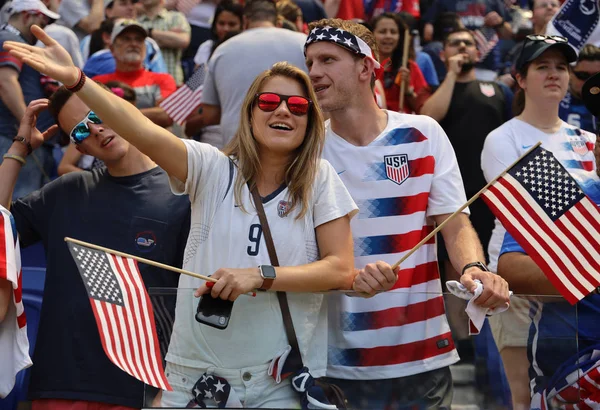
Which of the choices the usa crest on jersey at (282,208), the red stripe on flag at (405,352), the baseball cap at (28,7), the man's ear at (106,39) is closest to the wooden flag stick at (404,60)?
the man's ear at (106,39)

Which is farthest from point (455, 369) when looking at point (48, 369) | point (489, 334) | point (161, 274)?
point (48, 369)

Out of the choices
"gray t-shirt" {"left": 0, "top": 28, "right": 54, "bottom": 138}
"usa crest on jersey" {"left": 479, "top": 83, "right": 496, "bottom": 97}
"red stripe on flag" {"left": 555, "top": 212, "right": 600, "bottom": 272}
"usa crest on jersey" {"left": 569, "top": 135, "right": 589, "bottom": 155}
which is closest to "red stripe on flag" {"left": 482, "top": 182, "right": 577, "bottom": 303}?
"red stripe on flag" {"left": 555, "top": 212, "right": 600, "bottom": 272}

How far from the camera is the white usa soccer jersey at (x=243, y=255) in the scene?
14.0 ft

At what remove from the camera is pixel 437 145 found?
208 inches

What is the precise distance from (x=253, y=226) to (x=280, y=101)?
610 millimetres

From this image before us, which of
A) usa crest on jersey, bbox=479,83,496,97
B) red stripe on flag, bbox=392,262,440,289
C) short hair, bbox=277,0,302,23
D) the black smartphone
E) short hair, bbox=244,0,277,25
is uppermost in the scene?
short hair, bbox=244,0,277,25

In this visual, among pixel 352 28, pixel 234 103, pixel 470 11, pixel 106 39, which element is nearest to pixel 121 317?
pixel 352 28

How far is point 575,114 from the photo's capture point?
8648 millimetres

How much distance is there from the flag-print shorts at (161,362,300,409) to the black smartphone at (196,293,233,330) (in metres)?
0.19

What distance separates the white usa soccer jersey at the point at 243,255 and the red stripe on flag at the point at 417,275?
0.54m

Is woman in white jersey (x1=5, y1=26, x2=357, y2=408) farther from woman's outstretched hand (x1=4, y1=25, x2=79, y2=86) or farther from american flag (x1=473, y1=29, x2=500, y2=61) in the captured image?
american flag (x1=473, y1=29, x2=500, y2=61)

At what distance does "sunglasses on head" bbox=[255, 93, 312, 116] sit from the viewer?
470 centimetres

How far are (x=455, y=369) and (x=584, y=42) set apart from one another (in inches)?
186

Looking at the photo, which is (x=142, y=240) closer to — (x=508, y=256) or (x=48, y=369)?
(x=48, y=369)
